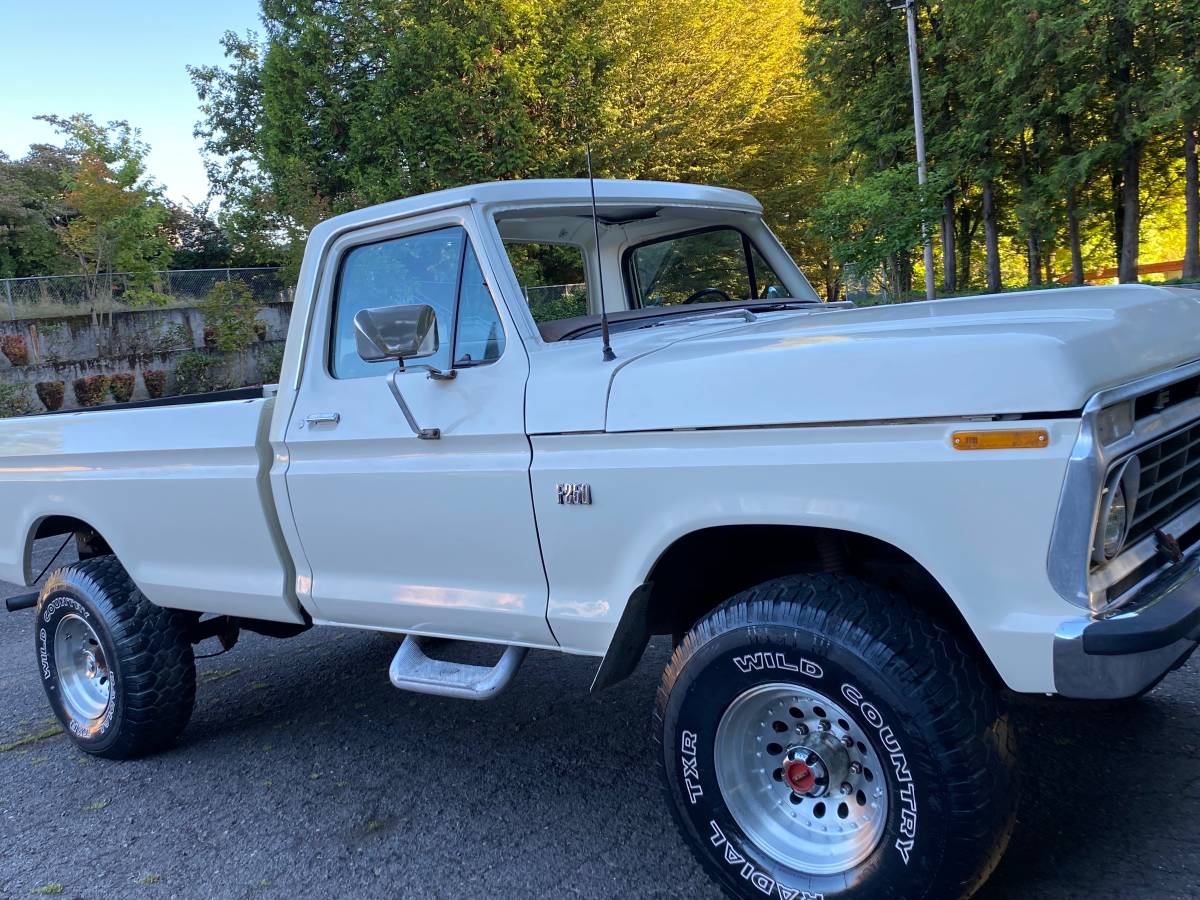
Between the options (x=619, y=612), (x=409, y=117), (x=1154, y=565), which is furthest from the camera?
(x=409, y=117)

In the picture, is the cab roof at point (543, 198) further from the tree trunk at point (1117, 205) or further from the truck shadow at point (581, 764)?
the tree trunk at point (1117, 205)

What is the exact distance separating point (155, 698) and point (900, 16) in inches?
1146

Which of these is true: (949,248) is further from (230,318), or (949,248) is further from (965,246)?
(230,318)

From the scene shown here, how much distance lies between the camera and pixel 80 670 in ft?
14.8

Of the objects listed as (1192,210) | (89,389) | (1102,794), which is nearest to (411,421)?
(1102,794)

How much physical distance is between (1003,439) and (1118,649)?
1.61 ft

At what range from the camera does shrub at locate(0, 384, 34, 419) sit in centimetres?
1636

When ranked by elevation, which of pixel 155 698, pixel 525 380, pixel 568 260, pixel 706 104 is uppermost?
pixel 706 104

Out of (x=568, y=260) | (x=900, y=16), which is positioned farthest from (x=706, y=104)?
(x=568, y=260)

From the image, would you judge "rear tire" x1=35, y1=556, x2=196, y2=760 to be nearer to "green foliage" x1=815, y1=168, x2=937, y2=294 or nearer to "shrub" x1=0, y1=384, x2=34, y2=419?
"shrub" x1=0, y1=384, x2=34, y2=419

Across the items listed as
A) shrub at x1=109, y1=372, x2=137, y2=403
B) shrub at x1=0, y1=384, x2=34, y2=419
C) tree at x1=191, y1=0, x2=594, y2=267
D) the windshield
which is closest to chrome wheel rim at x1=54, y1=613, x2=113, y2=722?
the windshield

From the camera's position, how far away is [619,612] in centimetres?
279

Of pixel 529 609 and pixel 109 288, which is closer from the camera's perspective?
pixel 529 609

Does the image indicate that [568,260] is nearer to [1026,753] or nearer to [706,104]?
[1026,753]
